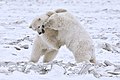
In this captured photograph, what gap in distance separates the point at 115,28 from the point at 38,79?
36.2 ft

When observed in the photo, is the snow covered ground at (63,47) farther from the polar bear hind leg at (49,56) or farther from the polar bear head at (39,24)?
the polar bear head at (39,24)

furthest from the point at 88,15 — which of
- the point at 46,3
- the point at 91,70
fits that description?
the point at 91,70

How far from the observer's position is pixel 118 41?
12219 mm

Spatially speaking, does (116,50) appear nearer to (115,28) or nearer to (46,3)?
(115,28)

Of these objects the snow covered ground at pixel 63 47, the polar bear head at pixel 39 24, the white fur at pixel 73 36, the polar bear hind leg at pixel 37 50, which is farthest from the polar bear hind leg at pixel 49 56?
the polar bear head at pixel 39 24

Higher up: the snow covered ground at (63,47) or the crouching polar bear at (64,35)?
the crouching polar bear at (64,35)

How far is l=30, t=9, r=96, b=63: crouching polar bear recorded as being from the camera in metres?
7.40

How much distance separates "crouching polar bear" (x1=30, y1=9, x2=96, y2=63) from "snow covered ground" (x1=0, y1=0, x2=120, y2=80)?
0.98ft

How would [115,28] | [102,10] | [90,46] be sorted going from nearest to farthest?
[90,46] < [115,28] < [102,10]

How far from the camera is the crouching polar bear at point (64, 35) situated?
7.40 metres

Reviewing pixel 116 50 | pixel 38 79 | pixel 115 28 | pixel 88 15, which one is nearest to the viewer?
pixel 38 79

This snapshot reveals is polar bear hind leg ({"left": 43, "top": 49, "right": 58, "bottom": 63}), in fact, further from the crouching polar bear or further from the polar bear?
the crouching polar bear

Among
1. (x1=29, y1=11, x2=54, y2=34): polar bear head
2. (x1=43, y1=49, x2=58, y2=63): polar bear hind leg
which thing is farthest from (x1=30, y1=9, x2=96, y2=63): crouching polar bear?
(x1=43, y1=49, x2=58, y2=63): polar bear hind leg

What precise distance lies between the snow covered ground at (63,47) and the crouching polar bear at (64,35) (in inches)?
11.8
